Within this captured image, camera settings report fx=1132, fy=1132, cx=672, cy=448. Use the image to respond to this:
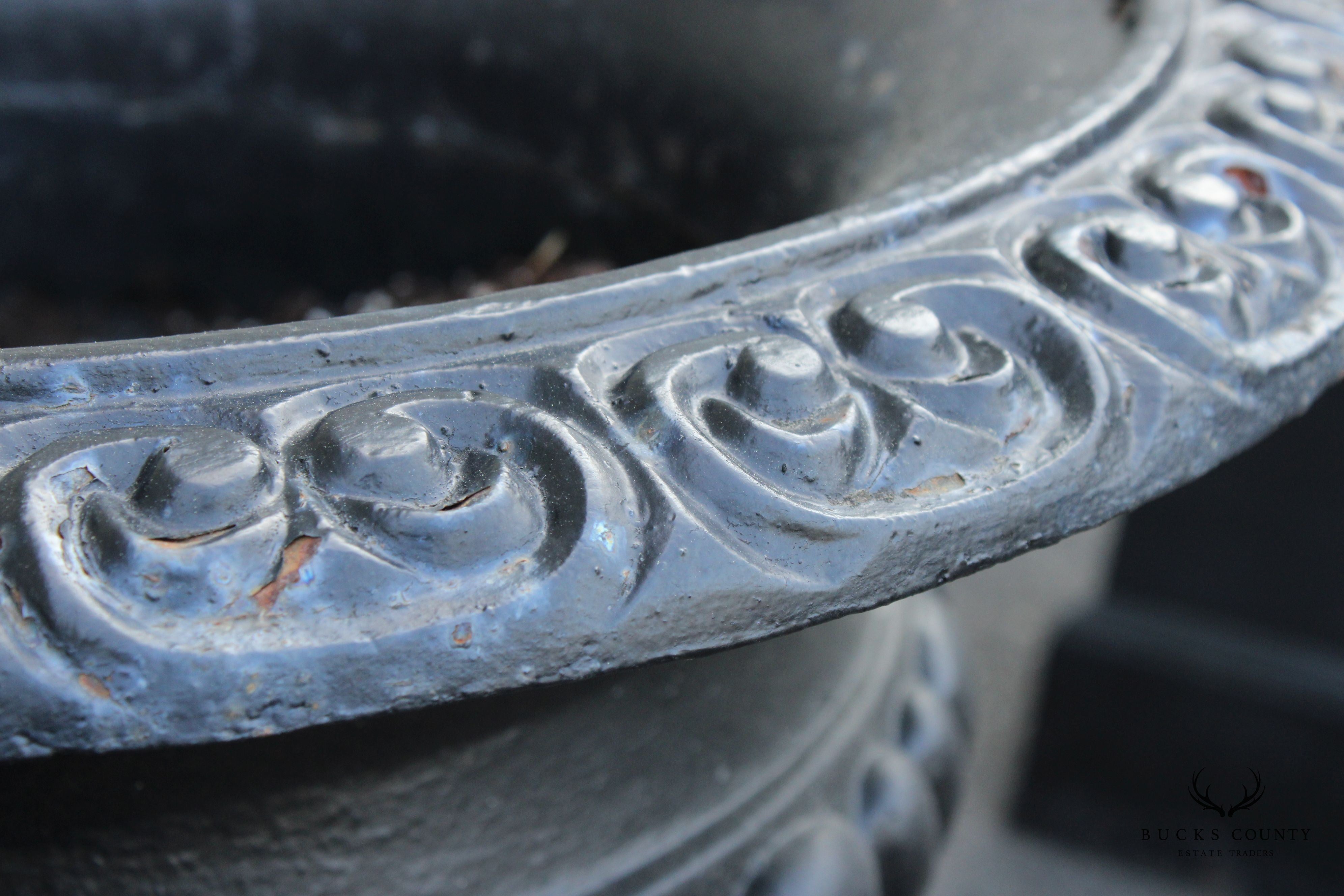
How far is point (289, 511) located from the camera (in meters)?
0.35

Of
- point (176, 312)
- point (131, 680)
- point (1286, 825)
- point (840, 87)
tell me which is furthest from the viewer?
point (1286, 825)

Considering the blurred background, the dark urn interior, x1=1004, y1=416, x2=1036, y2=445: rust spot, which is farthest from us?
the blurred background

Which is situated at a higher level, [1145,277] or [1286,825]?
[1145,277]

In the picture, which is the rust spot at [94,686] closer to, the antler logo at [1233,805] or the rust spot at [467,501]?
the rust spot at [467,501]

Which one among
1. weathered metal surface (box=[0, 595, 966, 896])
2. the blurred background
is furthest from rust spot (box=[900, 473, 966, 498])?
the blurred background

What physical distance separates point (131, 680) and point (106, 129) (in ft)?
2.69

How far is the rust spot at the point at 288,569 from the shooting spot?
1.09 ft

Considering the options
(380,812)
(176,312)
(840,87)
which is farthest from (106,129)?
(380,812)

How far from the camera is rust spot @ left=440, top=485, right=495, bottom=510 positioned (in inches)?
13.7

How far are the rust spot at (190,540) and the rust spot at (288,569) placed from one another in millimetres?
18

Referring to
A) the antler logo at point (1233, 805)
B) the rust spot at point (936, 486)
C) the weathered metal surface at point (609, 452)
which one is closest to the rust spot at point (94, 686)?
the weathered metal surface at point (609, 452)

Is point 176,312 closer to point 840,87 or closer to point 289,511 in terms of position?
point 840,87

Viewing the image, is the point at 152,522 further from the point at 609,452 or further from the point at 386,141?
the point at 386,141

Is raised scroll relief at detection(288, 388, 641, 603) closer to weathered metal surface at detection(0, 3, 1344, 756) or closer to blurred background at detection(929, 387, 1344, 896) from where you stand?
weathered metal surface at detection(0, 3, 1344, 756)
